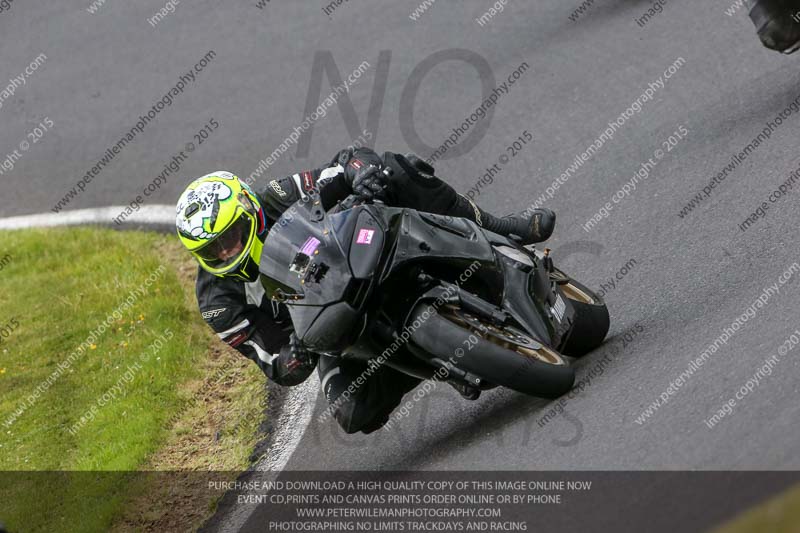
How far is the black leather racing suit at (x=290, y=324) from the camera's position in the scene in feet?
20.9

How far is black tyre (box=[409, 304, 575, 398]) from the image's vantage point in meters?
5.34

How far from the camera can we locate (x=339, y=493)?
6.51 m

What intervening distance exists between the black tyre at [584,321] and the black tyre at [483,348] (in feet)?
2.63

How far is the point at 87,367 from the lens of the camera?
9266 millimetres

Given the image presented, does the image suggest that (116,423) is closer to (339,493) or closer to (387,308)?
(339,493)

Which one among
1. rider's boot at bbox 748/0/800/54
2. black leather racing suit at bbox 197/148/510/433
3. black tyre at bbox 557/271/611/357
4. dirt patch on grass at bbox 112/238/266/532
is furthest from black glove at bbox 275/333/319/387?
rider's boot at bbox 748/0/800/54

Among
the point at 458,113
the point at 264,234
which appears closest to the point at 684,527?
the point at 264,234

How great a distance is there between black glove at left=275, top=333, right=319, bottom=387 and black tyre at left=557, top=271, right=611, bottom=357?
1.51 meters

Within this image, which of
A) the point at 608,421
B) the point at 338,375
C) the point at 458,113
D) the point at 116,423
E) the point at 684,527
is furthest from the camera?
the point at 458,113

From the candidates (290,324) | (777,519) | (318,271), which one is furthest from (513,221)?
(777,519)

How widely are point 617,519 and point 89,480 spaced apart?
4.44 m

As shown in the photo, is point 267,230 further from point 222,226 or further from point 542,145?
point 542,145

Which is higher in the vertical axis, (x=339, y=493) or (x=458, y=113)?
(x=458, y=113)

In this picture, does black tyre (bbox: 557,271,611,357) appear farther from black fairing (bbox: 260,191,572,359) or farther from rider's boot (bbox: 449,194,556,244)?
black fairing (bbox: 260,191,572,359)
